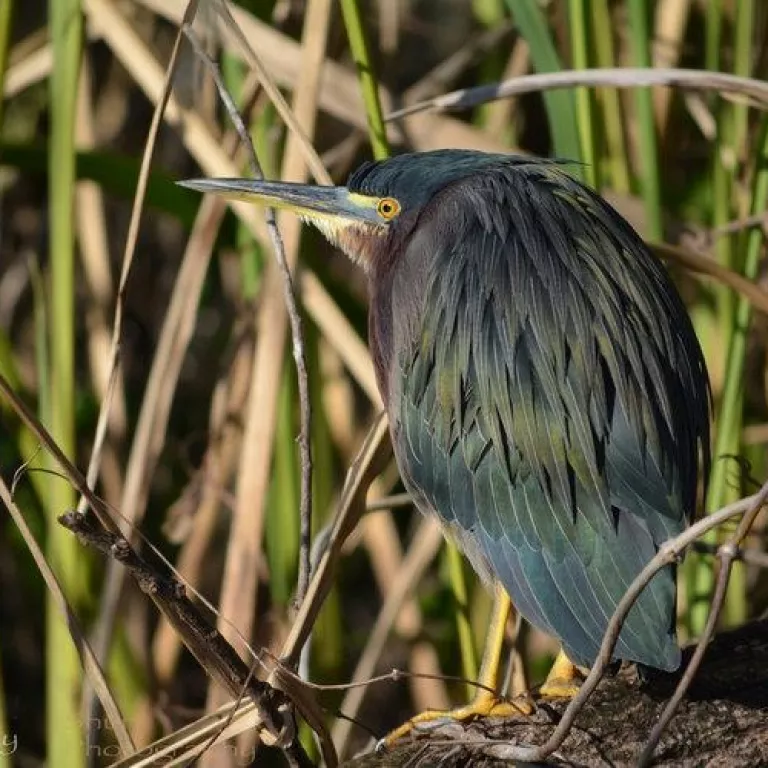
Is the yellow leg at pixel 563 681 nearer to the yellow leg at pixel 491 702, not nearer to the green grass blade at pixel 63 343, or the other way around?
the yellow leg at pixel 491 702

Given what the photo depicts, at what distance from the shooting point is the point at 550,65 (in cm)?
238

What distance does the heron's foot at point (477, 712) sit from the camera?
1972mm

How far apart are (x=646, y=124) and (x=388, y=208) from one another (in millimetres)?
501

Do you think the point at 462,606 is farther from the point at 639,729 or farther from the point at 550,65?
the point at 550,65

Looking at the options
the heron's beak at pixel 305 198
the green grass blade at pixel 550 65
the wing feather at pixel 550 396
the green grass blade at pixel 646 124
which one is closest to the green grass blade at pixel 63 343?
the heron's beak at pixel 305 198

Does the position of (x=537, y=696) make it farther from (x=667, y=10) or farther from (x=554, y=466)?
(x=667, y=10)

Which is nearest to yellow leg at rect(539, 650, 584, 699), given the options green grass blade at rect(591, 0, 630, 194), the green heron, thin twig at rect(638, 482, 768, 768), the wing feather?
the green heron

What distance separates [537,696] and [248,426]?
2.64ft

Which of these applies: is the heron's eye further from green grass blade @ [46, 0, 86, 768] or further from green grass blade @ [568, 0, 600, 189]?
green grass blade @ [46, 0, 86, 768]

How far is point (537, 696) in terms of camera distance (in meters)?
2.09

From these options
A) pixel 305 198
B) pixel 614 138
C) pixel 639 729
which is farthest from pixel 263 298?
pixel 639 729

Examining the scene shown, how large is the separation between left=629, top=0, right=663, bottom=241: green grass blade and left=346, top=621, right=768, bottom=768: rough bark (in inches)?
33.9

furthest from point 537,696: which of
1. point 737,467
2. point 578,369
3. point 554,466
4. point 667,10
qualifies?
point 667,10

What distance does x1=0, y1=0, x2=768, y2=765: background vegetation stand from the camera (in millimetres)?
2369
